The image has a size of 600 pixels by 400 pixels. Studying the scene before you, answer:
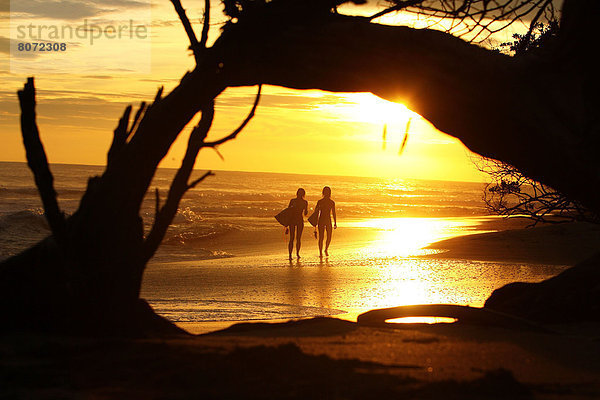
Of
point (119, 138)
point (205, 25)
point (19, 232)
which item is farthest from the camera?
point (19, 232)

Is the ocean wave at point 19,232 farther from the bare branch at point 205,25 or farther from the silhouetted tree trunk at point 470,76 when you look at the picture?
the silhouetted tree trunk at point 470,76

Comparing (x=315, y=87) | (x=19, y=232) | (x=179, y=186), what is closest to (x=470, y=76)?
(x=315, y=87)

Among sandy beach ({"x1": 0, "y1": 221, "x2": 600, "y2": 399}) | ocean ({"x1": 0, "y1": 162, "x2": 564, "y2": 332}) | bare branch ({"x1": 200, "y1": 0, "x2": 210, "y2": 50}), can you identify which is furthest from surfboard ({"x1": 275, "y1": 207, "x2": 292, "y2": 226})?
bare branch ({"x1": 200, "y1": 0, "x2": 210, "y2": 50})

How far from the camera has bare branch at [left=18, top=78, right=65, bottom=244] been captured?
16.7 feet

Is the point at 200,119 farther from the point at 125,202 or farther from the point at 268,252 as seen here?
the point at 268,252

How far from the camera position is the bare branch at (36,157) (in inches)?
200

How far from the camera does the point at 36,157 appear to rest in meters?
5.12

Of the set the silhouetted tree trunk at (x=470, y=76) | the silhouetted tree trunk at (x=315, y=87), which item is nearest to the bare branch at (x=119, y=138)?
the silhouetted tree trunk at (x=315, y=87)

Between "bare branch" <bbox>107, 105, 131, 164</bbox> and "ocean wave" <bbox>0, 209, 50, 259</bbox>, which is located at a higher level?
"bare branch" <bbox>107, 105, 131, 164</bbox>

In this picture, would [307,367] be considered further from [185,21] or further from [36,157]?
[185,21]

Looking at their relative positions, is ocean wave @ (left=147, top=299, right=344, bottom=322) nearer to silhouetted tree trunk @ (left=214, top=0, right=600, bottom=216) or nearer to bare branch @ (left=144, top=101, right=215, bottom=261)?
bare branch @ (left=144, top=101, right=215, bottom=261)

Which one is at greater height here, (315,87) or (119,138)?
(315,87)

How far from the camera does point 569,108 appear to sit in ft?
16.0

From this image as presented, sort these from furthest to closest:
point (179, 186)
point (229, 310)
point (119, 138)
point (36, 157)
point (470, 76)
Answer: point (229, 310), point (179, 186), point (119, 138), point (36, 157), point (470, 76)
